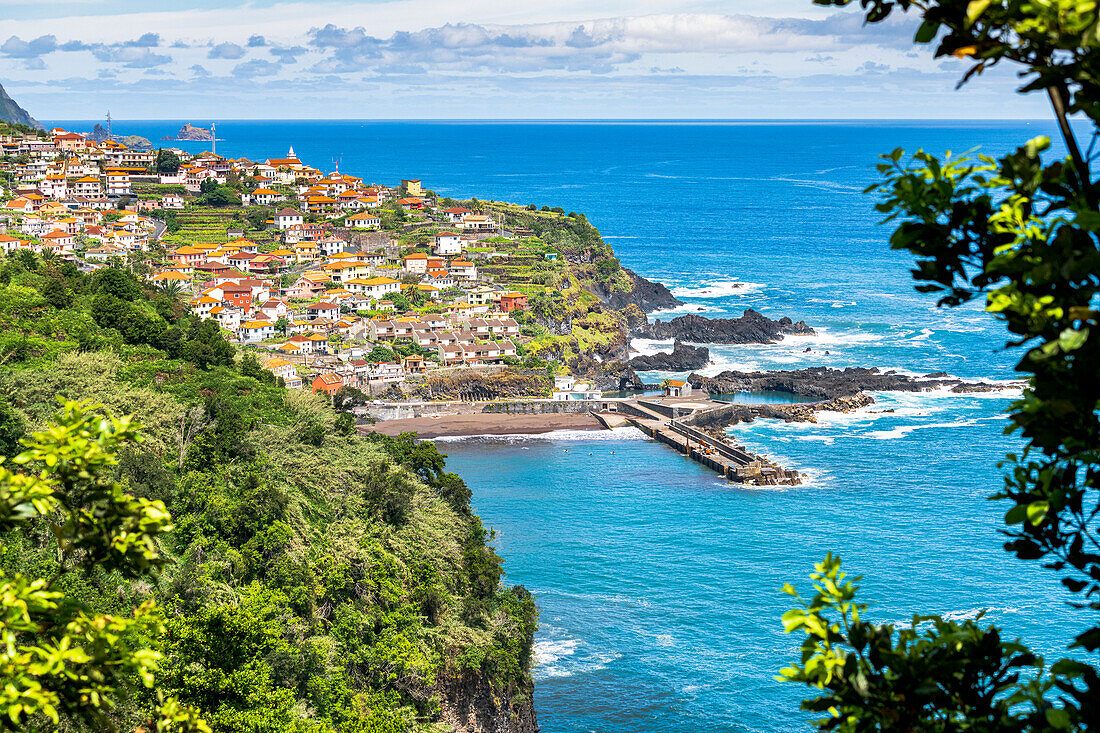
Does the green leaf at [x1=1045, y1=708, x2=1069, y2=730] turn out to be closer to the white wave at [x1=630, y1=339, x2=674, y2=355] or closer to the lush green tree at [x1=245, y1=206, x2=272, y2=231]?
the white wave at [x1=630, y1=339, x2=674, y2=355]

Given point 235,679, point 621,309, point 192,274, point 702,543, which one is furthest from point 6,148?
point 235,679

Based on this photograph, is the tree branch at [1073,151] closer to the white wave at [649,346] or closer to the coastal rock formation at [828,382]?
the coastal rock formation at [828,382]

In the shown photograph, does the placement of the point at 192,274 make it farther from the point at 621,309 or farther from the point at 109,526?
the point at 109,526

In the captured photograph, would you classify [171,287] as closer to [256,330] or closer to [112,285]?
[256,330]

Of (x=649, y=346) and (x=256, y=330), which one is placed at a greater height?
(x=256, y=330)

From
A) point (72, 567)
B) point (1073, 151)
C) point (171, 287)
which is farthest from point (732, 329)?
point (1073, 151)

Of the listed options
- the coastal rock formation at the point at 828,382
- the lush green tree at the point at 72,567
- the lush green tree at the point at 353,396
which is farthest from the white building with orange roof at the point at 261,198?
the lush green tree at the point at 72,567

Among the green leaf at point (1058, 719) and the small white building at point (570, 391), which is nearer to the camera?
the green leaf at point (1058, 719)
